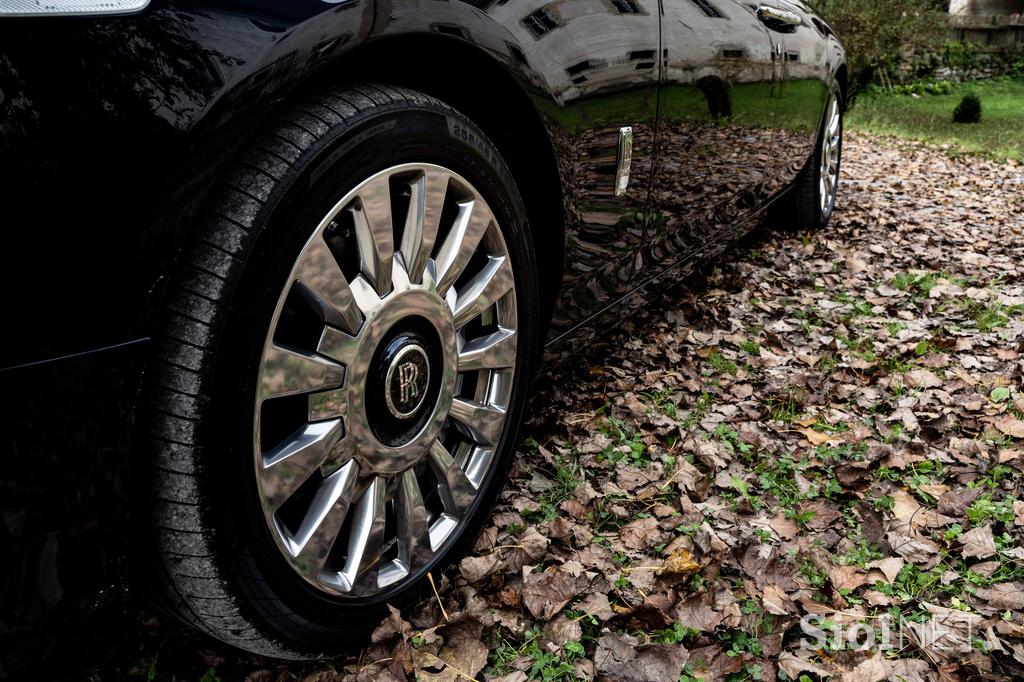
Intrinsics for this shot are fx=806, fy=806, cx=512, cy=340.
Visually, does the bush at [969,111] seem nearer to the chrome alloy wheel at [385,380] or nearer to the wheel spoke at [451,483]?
the chrome alloy wheel at [385,380]

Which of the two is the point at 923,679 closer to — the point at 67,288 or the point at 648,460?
the point at 648,460

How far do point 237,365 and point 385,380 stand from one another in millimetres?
323

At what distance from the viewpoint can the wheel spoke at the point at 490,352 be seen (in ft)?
5.66

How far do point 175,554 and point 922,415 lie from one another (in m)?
2.39

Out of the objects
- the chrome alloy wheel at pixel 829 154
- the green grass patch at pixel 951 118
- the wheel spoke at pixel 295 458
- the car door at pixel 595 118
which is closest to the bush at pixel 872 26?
the green grass patch at pixel 951 118

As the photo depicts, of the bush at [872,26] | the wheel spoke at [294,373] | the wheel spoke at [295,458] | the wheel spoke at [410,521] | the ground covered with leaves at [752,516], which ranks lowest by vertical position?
the ground covered with leaves at [752,516]

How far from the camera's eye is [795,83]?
357 centimetres

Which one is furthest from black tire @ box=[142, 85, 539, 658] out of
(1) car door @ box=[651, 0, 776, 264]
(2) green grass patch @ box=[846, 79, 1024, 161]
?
(2) green grass patch @ box=[846, 79, 1024, 161]

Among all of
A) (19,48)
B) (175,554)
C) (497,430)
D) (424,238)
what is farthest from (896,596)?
(19,48)

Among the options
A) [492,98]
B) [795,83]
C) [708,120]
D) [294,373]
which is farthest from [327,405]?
[795,83]

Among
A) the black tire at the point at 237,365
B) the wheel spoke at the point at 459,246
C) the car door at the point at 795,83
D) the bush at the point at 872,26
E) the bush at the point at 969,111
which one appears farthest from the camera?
the bush at the point at 872,26

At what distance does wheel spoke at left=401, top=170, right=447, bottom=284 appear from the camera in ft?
4.95

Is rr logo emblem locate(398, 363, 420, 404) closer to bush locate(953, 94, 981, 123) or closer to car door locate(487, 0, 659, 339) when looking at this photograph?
car door locate(487, 0, 659, 339)

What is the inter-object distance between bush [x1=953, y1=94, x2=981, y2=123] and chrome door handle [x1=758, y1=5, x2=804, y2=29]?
12.1m
